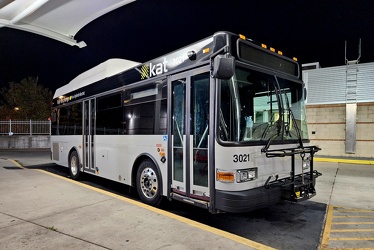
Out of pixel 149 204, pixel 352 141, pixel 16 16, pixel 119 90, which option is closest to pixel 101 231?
pixel 149 204

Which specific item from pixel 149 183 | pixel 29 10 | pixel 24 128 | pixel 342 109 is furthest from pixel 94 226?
pixel 24 128

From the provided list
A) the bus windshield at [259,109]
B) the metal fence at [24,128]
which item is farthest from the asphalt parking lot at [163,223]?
the metal fence at [24,128]

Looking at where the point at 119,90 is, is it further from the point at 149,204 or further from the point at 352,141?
the point at 352,141

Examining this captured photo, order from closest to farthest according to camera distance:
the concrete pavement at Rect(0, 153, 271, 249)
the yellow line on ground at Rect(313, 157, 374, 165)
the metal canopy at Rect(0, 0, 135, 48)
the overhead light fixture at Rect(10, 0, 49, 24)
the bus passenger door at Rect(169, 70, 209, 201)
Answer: the concrete pavement at Rect(0, 153, 271, 249) → the bus passenger door at Rect(169, 70, 209, 201) → the overhead light fixture at Rect(10, 0, 49, 24) → the metal canopy at Rect(0, 0, 135, 48) → the yellow line on ground at Rect(313, 157, 374, 165)

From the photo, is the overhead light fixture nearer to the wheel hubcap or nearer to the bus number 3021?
the wheel hubcap

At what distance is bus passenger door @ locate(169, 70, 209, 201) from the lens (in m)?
4.38

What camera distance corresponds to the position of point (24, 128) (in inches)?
913

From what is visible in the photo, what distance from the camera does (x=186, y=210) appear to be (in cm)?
551

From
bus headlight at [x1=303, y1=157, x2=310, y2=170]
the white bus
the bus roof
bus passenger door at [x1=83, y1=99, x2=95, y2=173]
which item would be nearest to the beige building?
bus headlight at [x1=303, y1=157, x2=310, y2=170]

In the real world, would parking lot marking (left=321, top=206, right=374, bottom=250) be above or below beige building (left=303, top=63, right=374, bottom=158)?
below

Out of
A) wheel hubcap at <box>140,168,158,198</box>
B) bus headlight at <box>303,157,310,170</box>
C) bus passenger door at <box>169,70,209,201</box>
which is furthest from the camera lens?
wheel hubcap at <box>140,168,158,198</box>

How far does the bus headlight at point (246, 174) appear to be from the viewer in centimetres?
397

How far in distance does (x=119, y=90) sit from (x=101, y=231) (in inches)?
145

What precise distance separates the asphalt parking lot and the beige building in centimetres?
899
